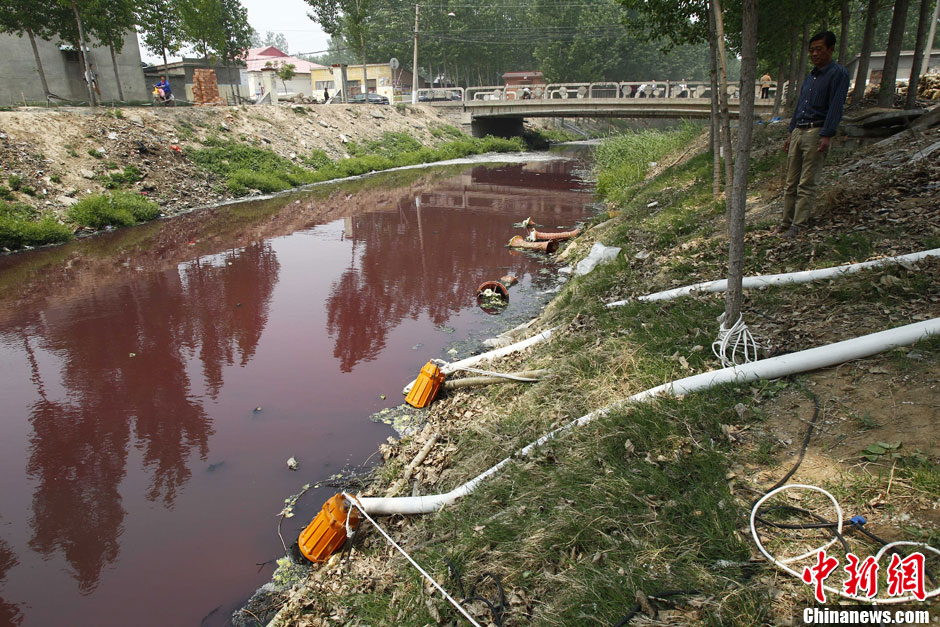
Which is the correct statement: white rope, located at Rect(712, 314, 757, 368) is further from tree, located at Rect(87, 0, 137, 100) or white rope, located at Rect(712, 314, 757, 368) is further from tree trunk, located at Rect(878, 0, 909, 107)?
tree, located at Rect(87, 0, 137, 100)

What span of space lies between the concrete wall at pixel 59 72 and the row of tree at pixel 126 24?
1.86ft

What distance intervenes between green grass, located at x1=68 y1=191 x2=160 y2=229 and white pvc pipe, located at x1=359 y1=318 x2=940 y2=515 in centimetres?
1452

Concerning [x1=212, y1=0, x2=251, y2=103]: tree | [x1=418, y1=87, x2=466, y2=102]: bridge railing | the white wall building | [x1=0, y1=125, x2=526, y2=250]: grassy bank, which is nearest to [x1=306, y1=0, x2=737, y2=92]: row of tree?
the white wall building

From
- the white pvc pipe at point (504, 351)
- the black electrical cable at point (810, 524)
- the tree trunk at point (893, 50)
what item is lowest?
the white pvc pipe at point (504, 351)

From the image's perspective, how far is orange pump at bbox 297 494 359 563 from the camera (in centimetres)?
403

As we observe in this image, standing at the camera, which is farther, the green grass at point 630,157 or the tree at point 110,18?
the tree at point 110,18

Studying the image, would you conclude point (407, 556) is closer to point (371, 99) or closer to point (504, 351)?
point (504, 351)

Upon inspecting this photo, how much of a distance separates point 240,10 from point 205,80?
41.3 feet

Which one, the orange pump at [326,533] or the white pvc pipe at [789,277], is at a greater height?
the white pvc pipe at [789,277]

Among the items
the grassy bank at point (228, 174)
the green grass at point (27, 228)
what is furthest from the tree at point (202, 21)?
the green grass at point (27, 228)

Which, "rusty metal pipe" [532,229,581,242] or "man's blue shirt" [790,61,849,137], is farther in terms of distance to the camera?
"rusty metal pipe" [532,229,581,242]

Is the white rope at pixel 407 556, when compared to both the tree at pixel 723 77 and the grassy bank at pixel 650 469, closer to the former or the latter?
the grassy bank at pixel 650 469

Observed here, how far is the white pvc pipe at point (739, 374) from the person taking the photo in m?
3.66

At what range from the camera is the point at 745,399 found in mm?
3754
